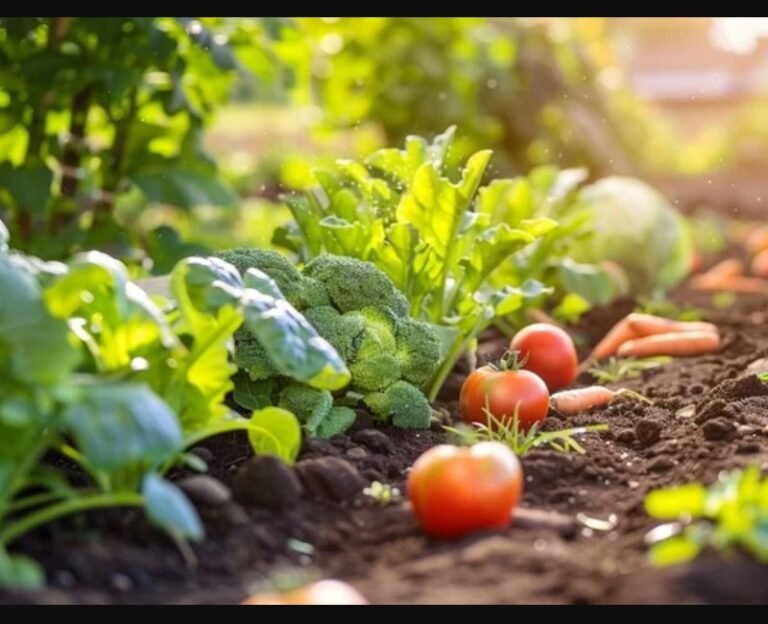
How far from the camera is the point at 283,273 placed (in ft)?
14.2

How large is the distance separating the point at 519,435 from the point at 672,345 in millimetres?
1930

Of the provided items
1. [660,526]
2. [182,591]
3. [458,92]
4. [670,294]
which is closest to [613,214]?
[670,294]

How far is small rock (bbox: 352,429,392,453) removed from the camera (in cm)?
416

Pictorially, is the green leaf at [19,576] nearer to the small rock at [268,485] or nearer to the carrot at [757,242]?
the small rock at [268,485]

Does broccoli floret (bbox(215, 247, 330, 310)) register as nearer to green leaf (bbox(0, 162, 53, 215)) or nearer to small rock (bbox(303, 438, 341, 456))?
small rock (bbox(303, 438, 341, 456))

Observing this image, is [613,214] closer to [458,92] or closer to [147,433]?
[458,92]

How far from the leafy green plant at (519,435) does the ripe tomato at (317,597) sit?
3.62 feet

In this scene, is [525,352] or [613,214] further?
[613,214]

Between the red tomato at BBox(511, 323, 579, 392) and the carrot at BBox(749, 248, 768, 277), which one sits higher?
the carrot at BBox(749, 248, 768, 277)

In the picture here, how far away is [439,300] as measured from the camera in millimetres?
5000

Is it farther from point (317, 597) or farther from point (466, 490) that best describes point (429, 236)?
point (317, 597)

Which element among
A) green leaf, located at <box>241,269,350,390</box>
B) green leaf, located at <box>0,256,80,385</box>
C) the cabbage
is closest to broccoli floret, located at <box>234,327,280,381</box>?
green leaf, located at <box>241,269,350,390</box>

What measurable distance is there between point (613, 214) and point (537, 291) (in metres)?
2.59

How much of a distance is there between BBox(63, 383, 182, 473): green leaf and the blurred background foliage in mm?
3277
